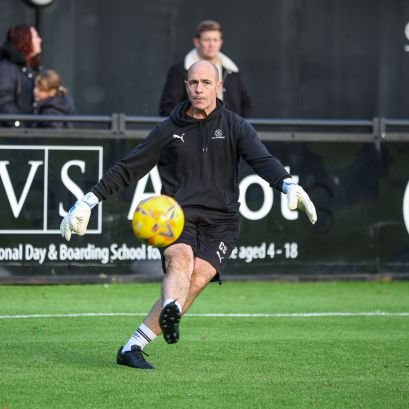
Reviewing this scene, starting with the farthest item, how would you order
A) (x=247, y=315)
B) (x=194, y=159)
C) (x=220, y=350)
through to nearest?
1. (x=247, y=315)
2. (x=220, y=350)
3. (x=194, y=159)

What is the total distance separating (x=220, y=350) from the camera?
9.24 m

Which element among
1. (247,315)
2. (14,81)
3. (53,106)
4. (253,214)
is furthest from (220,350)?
(14,81)

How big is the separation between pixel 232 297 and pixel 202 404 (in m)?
5.48

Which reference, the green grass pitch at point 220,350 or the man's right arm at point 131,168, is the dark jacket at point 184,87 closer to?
the green grass pitch at point 220,350

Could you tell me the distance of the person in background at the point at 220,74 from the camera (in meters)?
13.1

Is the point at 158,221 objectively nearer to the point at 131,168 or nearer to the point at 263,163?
the point at 131,168

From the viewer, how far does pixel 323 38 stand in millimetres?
16562

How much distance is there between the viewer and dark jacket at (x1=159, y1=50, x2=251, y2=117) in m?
13.4

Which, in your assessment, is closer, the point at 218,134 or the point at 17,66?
the point at 218,134

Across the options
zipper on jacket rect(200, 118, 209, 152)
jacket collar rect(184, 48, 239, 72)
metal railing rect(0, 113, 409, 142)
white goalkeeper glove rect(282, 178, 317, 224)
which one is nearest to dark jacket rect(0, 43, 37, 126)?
metal railing rect(0, 113, 409, 142)

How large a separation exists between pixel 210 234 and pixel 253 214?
4906 mm

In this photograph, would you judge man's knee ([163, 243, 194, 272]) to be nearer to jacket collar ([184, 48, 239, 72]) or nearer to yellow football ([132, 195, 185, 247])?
yellow football ([132, 195, 185, 247])

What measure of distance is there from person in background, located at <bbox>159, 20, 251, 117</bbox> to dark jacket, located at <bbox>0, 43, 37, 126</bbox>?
1.51 meters

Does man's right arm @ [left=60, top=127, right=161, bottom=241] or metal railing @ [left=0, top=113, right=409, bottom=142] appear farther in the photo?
metal railing @ [left=0, top=113, right=409, bottom=142]
